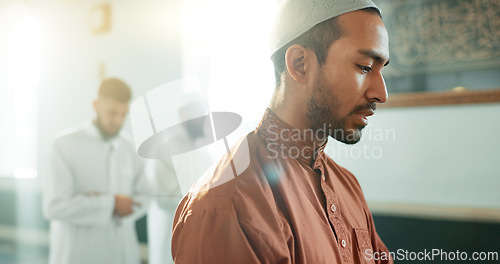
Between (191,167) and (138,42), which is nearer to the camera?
(191,167)

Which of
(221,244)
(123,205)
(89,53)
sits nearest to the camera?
(221,244)

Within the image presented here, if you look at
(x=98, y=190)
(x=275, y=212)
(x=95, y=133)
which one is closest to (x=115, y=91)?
(x=95, y=133)

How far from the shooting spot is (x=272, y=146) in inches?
28.7

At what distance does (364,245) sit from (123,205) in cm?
133

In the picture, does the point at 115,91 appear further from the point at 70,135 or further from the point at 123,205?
the point at 123,205

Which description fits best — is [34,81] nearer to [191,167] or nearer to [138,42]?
[138,42]

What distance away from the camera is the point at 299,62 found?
0.71m

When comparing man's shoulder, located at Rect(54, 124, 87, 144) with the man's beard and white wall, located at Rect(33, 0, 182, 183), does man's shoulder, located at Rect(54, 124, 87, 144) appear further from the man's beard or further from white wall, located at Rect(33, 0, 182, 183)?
the man's beard

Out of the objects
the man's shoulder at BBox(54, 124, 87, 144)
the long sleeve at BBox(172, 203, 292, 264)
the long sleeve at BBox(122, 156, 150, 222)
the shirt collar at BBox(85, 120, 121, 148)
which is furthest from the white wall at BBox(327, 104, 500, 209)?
the man's shoulder at BBox(54, 124, 87, 144)

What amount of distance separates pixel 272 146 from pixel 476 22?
118 cm

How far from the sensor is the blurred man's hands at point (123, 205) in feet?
5.84

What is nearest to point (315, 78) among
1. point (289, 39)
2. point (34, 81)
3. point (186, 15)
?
point (289, 39)

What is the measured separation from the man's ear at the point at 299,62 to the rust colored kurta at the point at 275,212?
0.30 ft

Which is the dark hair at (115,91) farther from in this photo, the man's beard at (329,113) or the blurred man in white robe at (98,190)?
the man's beard at (329,113)
